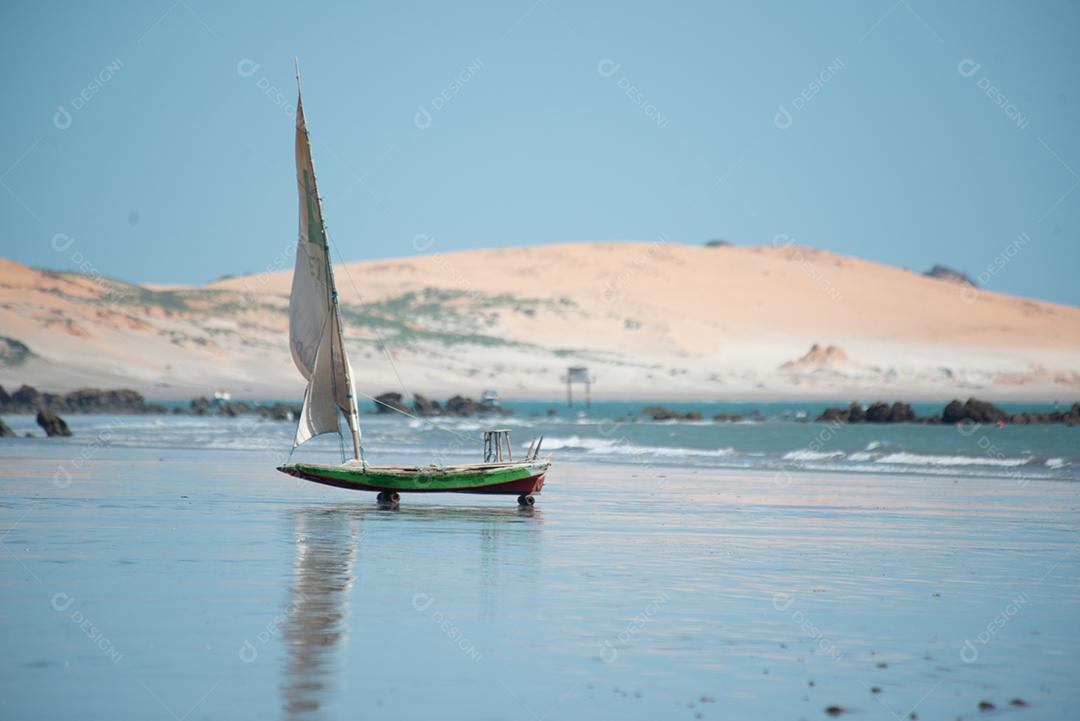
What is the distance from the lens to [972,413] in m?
76.6

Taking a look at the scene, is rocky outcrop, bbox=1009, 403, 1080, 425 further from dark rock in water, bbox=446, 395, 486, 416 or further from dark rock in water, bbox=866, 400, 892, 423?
dark rock in water, bbox=446, 395, 486, 416

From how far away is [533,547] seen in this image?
22938mm

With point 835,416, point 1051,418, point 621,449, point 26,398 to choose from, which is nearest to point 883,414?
point 835,416

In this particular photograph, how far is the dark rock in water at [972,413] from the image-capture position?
3007 inches

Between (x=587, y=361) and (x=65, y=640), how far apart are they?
13431 centimetres

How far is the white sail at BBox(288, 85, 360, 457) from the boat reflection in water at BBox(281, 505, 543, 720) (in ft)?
7.53

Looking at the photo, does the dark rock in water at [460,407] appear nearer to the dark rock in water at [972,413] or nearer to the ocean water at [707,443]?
the ocean water at [707,443]

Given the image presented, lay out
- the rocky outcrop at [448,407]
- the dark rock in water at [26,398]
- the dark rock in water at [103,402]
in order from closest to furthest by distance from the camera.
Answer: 1. the dark rock in water at [26,398]
2. the dark rock in water at [103,402]
3. the rocky outcrop at [448,407]

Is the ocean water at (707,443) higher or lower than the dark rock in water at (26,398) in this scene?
lower

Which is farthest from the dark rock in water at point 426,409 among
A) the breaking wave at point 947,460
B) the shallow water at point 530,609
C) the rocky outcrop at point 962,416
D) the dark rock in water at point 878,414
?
the shallow water at point 530,609

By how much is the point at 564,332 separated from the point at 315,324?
412ft

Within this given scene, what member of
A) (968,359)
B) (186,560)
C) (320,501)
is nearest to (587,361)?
(968,359)

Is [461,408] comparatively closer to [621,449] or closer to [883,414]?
[883,414]

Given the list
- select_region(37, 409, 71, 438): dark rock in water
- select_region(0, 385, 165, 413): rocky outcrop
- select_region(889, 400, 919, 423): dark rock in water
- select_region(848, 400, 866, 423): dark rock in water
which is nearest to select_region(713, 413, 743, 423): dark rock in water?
select_region(848, 400, 866, 423): dark rock in water
